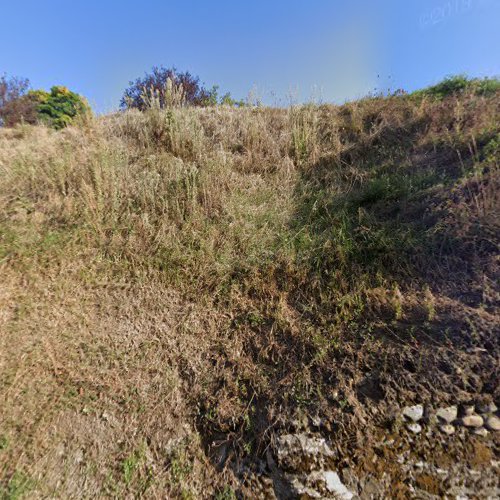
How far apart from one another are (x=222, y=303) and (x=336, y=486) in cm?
170

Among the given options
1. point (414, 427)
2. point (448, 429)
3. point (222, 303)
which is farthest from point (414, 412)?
point (222, 303)

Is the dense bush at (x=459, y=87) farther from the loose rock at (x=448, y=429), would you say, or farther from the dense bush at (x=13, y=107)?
the dense bush at (x=13, y=107)

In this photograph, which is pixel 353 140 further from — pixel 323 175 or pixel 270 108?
pixel 270 108

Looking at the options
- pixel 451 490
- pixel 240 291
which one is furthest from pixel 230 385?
pixel 451 490

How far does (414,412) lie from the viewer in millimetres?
1929

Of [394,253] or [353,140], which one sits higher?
[353,140]

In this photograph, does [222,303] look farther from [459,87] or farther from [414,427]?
[459,87]

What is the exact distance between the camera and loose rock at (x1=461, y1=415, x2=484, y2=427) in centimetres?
183

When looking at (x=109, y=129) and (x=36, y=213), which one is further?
(x=109, y=129)

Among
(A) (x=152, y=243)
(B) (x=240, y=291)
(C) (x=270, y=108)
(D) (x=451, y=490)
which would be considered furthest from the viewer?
(C) (x=270, y=108)

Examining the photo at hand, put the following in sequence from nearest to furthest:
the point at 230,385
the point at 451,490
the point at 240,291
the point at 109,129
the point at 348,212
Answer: the point at 451,490 < the point at 230,385 < the point at 240,291 < the point at 348,212 < the point at 109,129

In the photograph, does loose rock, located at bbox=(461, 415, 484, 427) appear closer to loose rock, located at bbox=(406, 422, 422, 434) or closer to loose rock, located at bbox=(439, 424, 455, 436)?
loose rock, located at bbox=(439, 424, 455, 436)

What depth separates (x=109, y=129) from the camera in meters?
5.03

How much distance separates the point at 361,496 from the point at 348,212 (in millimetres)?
2950
